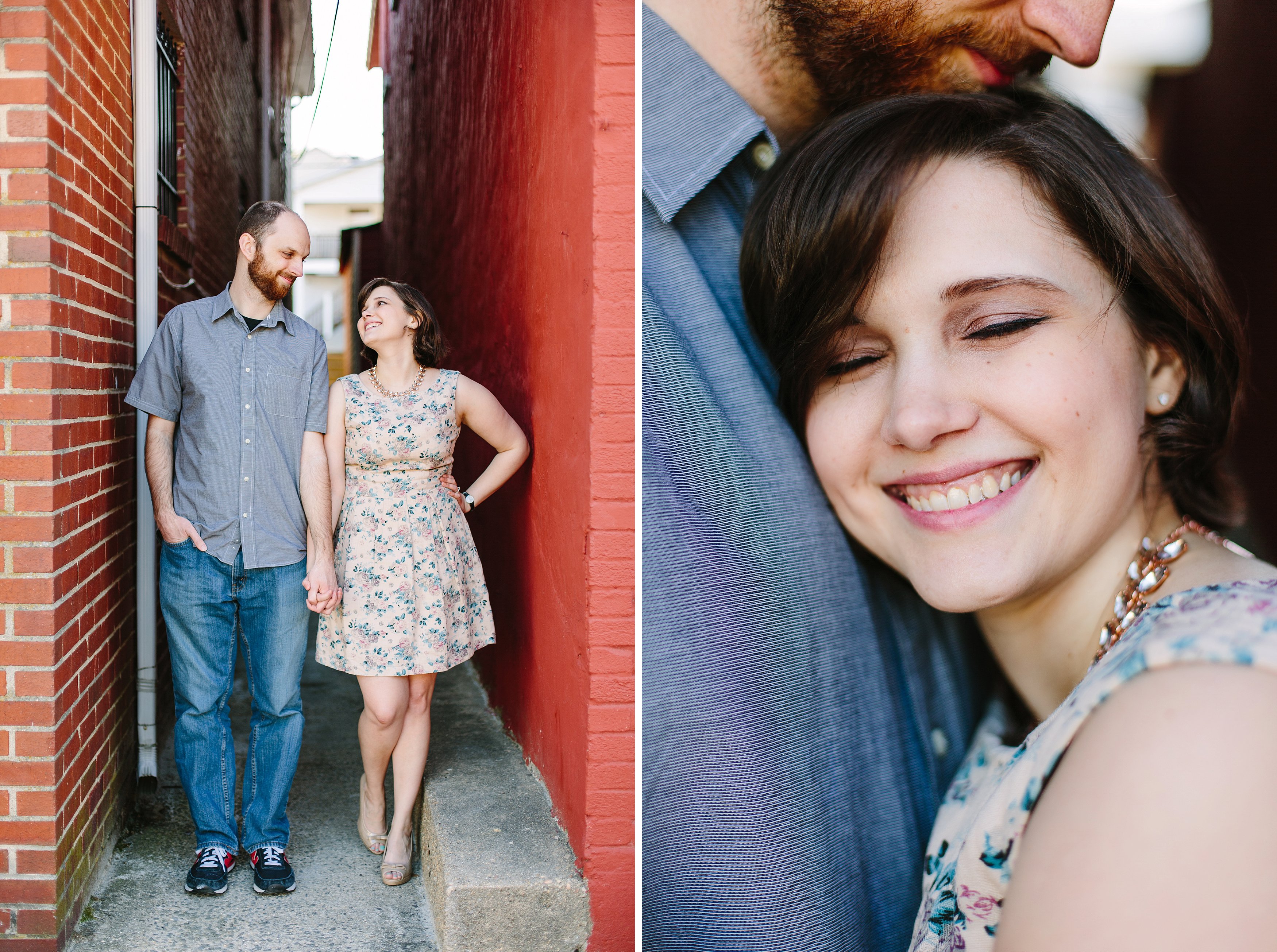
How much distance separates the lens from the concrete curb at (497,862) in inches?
92.7

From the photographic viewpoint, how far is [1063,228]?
48.3 inches

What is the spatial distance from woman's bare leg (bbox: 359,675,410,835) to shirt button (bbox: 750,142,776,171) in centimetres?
200

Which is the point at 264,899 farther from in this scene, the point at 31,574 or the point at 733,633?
the point at 733,633

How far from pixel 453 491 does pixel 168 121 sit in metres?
2.92

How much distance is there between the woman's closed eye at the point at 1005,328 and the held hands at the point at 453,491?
1946 mm

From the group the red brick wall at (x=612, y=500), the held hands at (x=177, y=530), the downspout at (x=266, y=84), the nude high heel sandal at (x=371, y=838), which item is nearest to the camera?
the red brick wall at (x=612, y=500)

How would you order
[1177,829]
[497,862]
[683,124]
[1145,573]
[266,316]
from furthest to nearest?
1. [266,316]
2. [497,862]
3. [683,124]
4. [1145,573]
5. [1177,829]

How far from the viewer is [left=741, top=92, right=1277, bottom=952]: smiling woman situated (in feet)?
3.76

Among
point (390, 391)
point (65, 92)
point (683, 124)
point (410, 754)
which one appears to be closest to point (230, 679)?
point (410, 754)

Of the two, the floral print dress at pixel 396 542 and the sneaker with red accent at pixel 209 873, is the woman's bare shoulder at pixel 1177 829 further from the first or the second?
the sneaker with red accent at pixel 209 873

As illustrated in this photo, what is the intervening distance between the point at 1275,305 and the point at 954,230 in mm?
403

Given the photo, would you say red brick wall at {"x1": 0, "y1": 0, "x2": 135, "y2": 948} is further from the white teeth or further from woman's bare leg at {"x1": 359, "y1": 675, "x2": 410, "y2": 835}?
the white teeth

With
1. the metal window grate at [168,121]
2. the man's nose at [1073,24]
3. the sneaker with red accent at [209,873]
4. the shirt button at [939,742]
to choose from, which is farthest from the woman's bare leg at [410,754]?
the metal window grate at [168,121]

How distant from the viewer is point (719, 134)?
1397 millimetres
